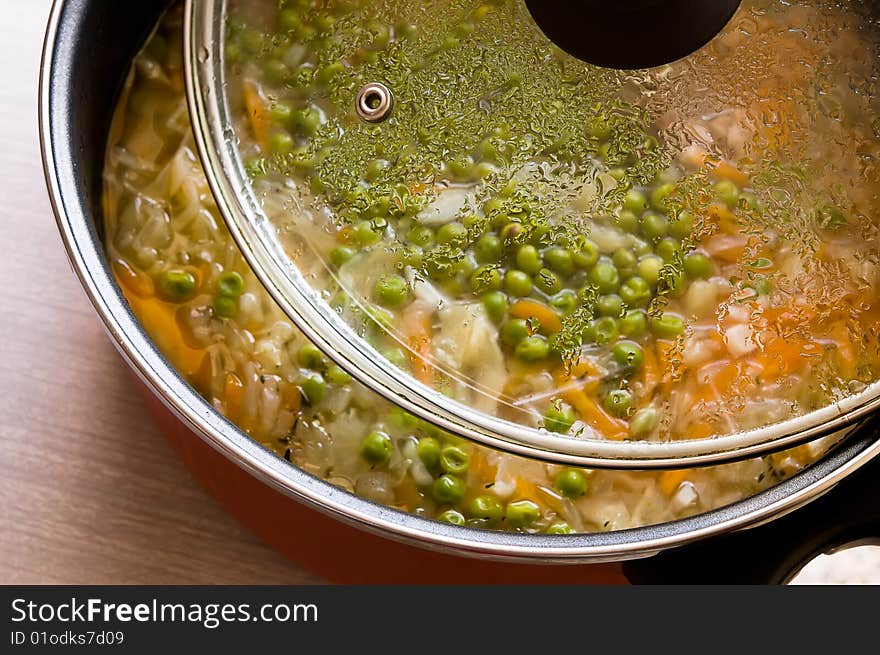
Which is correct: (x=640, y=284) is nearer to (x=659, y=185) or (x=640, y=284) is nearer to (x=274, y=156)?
(x=659, y=185)

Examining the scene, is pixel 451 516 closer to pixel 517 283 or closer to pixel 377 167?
pixel 517 283

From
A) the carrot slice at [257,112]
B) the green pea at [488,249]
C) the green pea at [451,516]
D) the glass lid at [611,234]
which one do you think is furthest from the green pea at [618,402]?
the carrot slice at [257,112]

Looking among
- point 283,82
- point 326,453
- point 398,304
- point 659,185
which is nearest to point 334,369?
point 326,453

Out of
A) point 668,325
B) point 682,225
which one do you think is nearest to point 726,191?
point 682,225

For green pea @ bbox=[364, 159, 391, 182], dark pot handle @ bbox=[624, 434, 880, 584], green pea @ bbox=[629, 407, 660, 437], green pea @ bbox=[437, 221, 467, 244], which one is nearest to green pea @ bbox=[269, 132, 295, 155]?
green pea @ bbox=[364, 159, 391, 182]

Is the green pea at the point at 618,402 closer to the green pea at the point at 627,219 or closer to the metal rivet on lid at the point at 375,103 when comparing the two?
the green pea at the point at 627,219

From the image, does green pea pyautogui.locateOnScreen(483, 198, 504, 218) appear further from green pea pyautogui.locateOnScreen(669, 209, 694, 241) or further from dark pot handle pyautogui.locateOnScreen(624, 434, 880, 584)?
dark pot handle pyautogui.locateOnScreen(624, 434, 880, 584)
